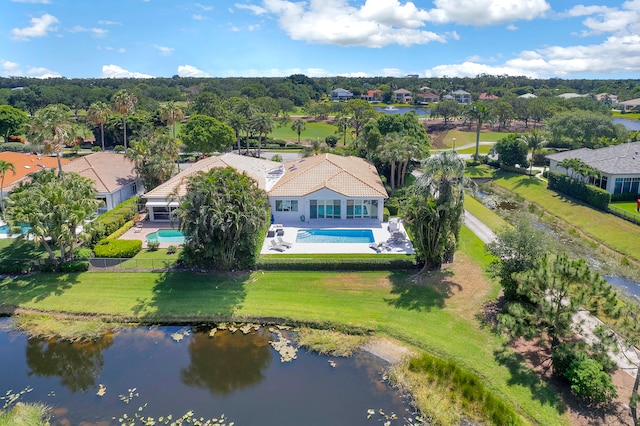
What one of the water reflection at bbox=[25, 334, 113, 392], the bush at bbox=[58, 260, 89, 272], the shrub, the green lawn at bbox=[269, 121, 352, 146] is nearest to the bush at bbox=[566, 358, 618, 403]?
the water reflection at bbox=[25, 334, 113, 392]

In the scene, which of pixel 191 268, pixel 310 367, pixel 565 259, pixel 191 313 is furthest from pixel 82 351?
pixel 565 259

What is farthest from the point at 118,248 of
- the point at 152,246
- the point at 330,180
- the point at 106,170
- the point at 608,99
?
the point at 608,99

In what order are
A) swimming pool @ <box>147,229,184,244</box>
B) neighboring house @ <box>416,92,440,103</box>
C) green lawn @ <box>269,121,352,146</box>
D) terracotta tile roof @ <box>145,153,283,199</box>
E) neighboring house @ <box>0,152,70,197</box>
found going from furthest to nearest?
neighboring house @ <box>416,92,440,103</box>, green lawn @ <box>269,121,352,146</box>, neighboring house @ <box>0,152,70,197</box>, terracotta tile roof @ <box>145,153,283,199</box>, swimming pool @ <box>147,229,184,244</box>

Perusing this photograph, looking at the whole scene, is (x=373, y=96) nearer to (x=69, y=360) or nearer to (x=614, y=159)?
(x=614, y=159)

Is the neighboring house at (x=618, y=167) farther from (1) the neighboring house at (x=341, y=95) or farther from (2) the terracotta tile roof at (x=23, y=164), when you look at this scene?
(1) the neighboring house at (x=341, y=95)

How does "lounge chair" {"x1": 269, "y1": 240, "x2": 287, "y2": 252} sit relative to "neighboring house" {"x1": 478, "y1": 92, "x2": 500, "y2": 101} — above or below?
below

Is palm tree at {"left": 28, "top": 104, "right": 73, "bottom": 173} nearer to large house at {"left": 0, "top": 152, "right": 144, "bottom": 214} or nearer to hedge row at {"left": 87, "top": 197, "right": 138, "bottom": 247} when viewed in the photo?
large house at {"left": 0, "top": 152, "right": 144, "bottom": 214}

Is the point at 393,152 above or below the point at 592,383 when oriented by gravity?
above
